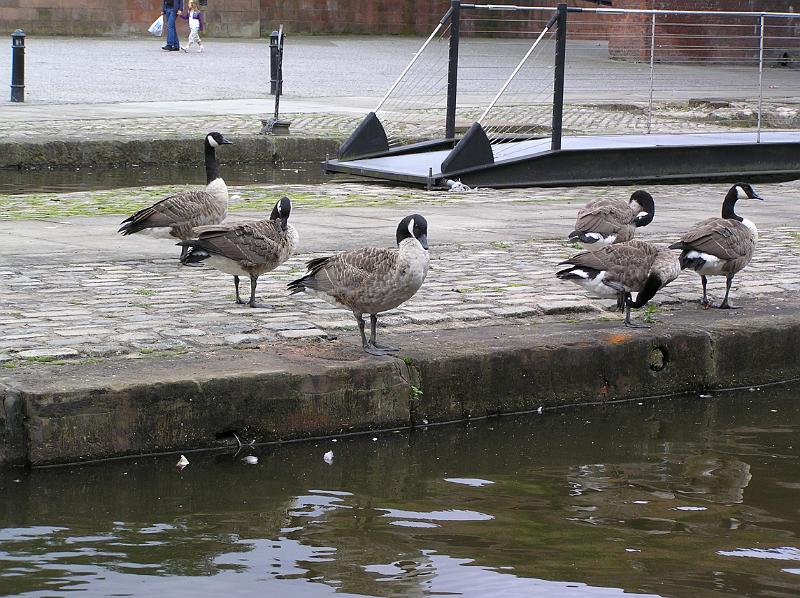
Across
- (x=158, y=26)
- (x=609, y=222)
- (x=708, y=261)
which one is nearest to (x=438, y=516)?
(x=708, y=261)

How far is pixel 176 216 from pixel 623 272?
346cm

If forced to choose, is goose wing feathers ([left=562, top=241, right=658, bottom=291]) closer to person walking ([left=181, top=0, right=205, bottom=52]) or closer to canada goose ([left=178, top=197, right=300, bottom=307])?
canada goose ([left=178, top=197, right=300, bottom=307])

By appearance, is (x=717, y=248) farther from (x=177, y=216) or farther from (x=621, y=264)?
(x=177, y=216)

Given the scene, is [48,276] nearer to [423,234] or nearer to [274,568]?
[423,234]

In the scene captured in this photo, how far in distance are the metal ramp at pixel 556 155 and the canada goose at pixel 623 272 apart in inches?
275

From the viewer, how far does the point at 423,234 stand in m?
7.02

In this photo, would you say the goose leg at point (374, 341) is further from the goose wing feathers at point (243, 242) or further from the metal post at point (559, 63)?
the metal post at point (559, 63)

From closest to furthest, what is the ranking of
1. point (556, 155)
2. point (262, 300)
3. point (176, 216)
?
point (262, 300)
point (176, 216)
point (556, 155)

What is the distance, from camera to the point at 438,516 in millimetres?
5922

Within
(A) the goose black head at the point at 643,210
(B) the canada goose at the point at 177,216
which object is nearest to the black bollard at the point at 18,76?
(B) the canada goose at the point at 177,216

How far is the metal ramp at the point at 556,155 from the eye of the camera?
15.3 m

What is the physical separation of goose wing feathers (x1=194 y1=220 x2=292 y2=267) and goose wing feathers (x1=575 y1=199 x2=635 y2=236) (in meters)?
2.50

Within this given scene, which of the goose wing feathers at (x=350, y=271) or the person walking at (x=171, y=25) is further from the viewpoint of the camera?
the person walking at (x=171, y=25)

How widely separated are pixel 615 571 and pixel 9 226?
780cm
